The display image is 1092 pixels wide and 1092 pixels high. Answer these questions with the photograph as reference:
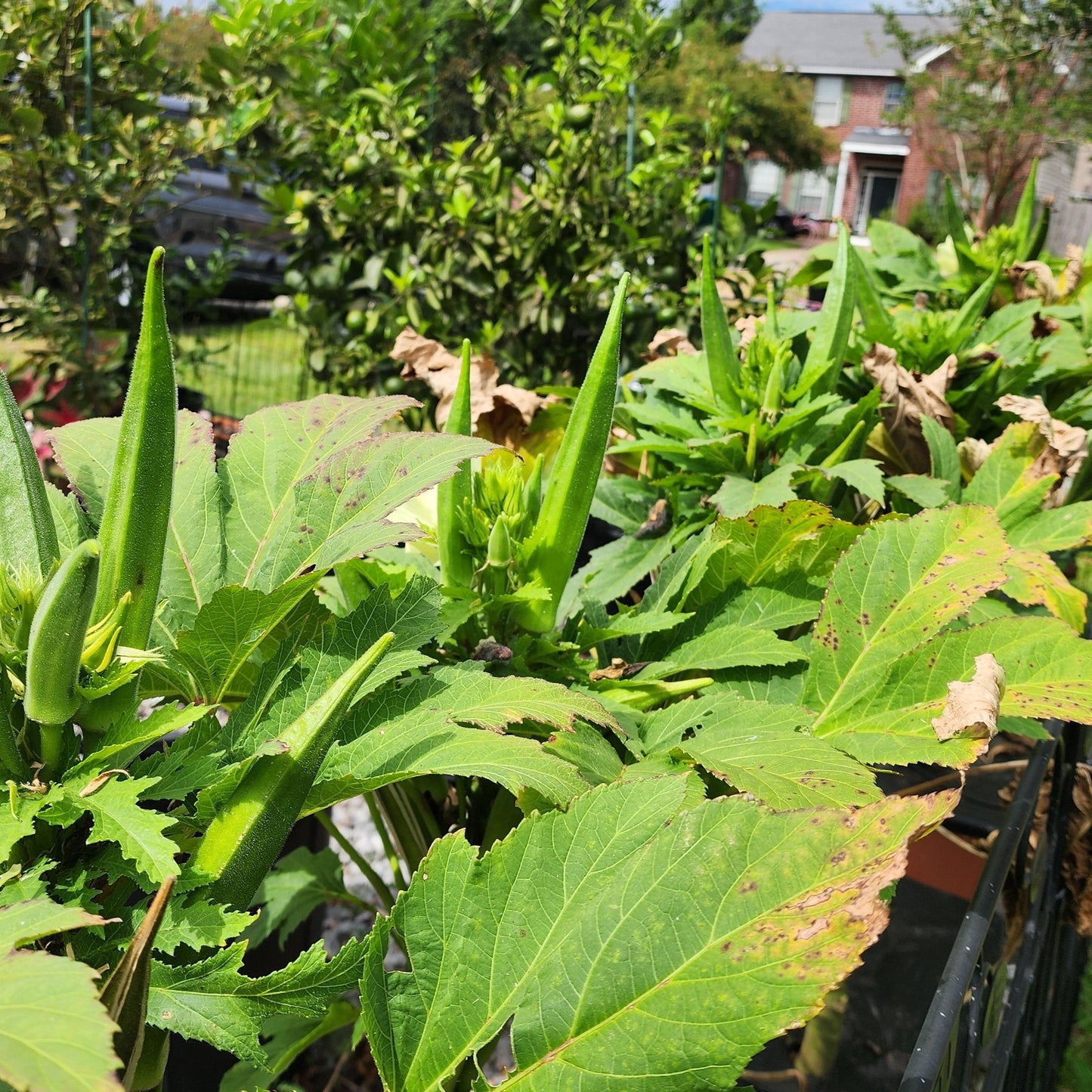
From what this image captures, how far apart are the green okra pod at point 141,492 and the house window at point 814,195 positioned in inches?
2168

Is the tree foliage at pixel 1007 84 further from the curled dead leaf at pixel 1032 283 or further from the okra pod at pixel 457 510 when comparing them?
the okra pod at pixel 457 510

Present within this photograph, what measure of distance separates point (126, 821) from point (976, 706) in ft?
2.45

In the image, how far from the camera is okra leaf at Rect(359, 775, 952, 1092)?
0.65 meters

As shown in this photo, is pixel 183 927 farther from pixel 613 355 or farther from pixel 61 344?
pixel 61 344

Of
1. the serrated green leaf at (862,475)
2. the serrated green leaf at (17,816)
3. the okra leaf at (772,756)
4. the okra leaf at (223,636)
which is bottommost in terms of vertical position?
the okra leaf at (772,756)

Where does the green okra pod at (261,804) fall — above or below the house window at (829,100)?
below

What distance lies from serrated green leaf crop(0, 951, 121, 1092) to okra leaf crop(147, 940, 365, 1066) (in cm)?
15

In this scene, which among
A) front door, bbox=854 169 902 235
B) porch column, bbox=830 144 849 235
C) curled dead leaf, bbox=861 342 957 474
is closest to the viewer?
curled dead leaf, bbox=861 342 957 474

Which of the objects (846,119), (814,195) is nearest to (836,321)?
(846,119)

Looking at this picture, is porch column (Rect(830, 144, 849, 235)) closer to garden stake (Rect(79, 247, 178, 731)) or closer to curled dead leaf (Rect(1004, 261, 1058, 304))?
curled dead leaf (Rect(1004, 261, 1058, 304))

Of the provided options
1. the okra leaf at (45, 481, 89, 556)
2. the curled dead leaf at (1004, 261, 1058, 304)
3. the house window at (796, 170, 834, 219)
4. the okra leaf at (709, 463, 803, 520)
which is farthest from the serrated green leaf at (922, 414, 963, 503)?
the house window at (796, 170, 834, 219)

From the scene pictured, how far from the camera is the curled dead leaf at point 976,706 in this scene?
0.94 meters

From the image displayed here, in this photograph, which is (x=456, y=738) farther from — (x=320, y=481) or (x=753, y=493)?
(x=753, y=493)

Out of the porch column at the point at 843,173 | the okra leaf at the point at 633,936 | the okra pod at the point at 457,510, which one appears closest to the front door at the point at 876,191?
the porch column at the point at 843,173
